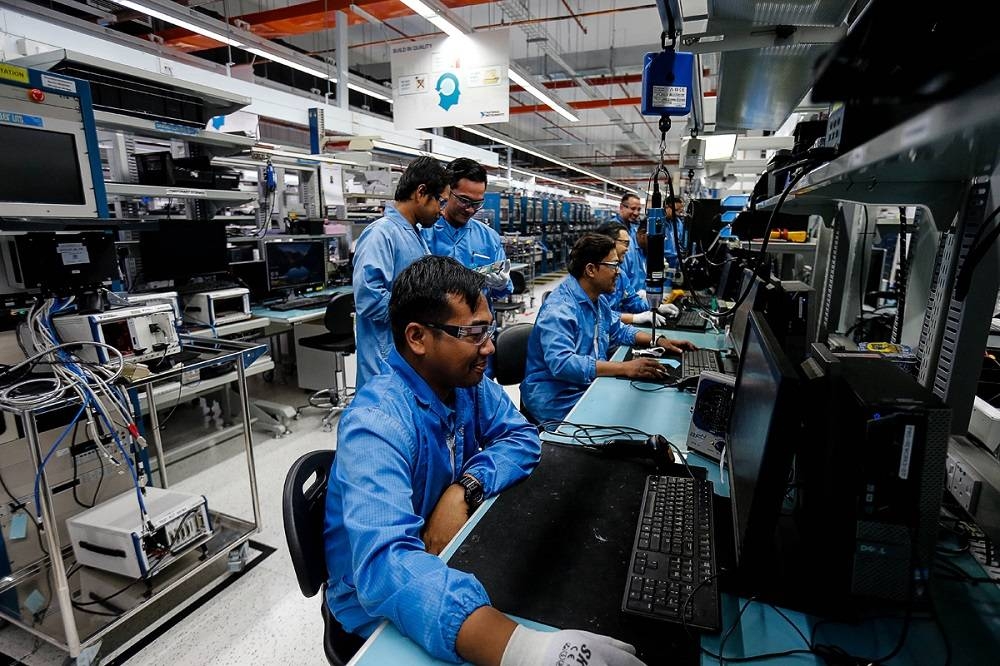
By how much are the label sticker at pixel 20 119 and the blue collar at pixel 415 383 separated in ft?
5.93

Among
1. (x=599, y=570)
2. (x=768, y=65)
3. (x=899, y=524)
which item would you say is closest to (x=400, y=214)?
(x=768, y=65)

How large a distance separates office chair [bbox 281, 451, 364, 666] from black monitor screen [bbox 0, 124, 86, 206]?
67.0 inches

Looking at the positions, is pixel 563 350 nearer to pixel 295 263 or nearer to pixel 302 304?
pixel 302 304

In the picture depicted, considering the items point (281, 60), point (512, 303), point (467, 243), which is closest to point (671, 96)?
point (467, 243)

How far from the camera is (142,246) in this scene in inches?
125

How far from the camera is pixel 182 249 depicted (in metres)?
3.28

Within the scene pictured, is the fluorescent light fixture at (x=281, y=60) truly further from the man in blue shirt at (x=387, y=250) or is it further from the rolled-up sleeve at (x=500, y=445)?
the rolled-up sleeve at (x=500, y=445)

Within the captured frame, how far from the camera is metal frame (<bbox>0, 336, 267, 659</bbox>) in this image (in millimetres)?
1687

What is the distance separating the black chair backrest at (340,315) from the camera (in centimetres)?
381

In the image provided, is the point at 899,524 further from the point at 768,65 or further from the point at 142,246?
the point at 142,246

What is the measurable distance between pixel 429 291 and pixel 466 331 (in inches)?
5.1

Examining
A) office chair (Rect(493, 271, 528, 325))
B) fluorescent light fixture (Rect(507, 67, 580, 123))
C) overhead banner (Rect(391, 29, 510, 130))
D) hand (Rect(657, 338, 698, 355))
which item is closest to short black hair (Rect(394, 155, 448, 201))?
hand (Rect(657, 338, 698, 355))

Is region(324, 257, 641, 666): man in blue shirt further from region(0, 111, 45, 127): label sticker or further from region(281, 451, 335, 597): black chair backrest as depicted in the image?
region(0, 111, 45, 127): label sticker

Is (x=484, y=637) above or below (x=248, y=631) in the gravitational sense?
above
